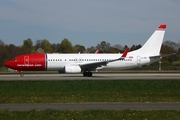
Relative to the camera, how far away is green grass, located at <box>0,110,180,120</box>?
12.4 meters

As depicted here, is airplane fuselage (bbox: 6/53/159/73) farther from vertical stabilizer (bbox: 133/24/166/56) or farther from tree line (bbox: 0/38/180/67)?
tree line (bbox: 0/38/180/67)

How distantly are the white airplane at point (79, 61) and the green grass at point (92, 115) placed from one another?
26054 mm

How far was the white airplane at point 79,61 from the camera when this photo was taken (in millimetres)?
40469

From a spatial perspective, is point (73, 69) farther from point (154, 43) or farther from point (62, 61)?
point (154, 43)

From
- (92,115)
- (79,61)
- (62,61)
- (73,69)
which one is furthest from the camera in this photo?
(79,61)

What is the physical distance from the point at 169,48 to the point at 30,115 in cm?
11742

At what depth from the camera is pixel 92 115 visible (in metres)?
12.9

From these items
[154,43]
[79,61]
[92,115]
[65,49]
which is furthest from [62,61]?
[65,49]

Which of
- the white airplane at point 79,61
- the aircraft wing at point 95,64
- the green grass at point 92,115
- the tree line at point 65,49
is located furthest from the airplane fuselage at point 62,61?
the tree line at point 65,49

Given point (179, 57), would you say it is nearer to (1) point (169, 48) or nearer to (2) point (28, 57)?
(1) point (169, 48)

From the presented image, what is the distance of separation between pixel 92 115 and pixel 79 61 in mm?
28854

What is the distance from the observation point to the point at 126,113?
1333 cm

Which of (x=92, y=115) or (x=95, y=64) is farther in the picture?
→ (x=95, y=64)

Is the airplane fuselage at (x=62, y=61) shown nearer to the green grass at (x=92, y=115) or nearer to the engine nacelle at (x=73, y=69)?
the engine nacelle at (x=73, y=69)
